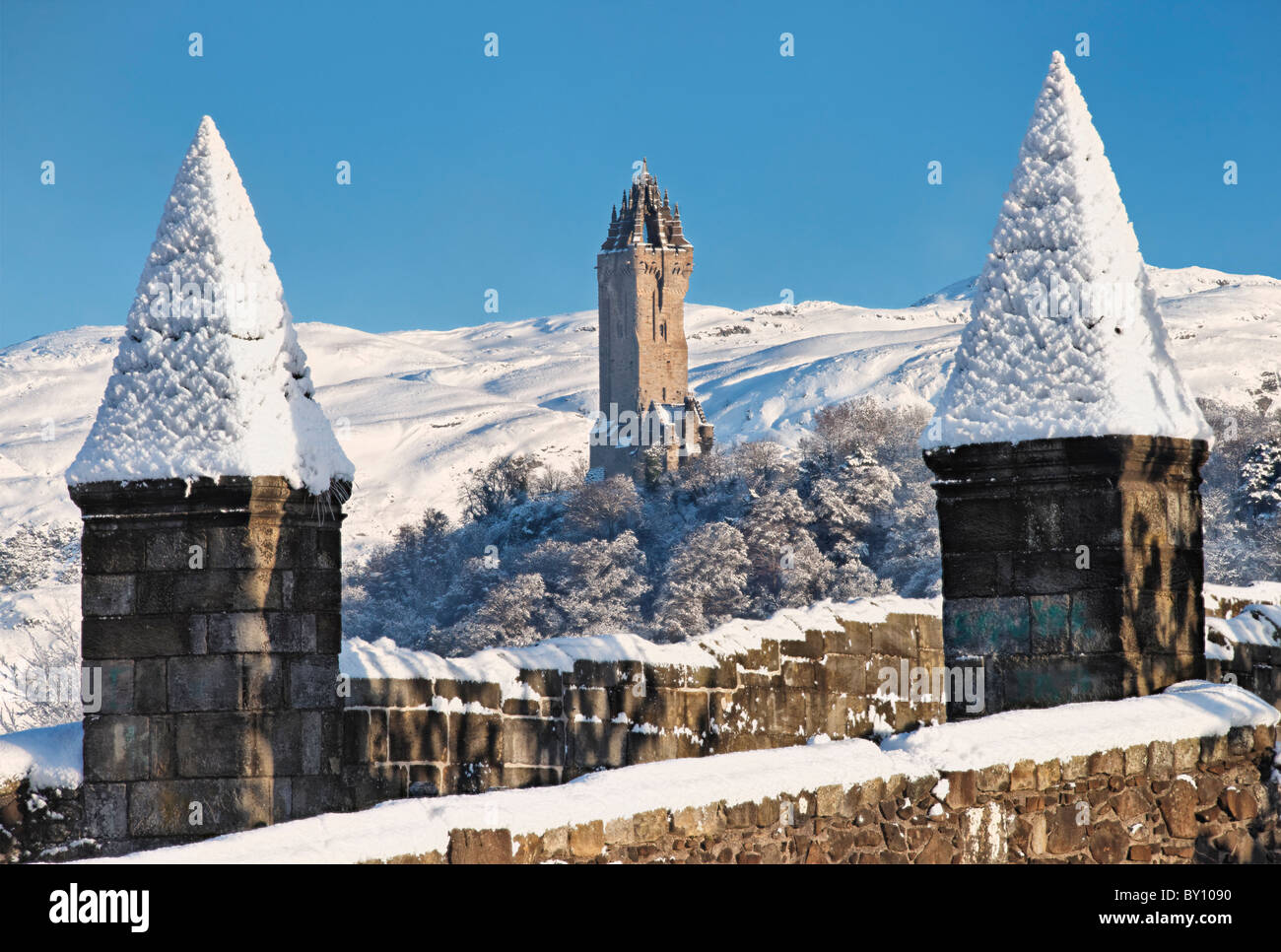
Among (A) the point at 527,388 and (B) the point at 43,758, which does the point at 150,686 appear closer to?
(B) the point at 43,758

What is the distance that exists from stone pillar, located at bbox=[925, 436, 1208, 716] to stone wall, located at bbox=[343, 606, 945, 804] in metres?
1.13

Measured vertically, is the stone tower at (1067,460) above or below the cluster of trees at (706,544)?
below

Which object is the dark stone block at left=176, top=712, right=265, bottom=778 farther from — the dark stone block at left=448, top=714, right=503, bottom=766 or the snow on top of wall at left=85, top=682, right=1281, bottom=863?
the snow on top of wall at left=85, top=682, right=1281, bottom=863

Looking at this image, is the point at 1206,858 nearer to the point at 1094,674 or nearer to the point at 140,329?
the point at 1094,674

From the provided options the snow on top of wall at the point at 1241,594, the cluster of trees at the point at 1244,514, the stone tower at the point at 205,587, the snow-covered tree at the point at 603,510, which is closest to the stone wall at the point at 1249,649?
the snow on top of wall at the point at 1241,594

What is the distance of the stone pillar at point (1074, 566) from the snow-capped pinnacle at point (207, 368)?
9.38ft

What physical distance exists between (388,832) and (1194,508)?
4.94m

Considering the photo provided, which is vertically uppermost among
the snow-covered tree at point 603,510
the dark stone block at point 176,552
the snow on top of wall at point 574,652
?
the snow-covered tree at point 603,510

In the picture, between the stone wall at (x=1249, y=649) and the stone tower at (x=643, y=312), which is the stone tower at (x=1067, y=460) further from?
the stone tower at (x=643, y=312)

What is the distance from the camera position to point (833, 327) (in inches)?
7761

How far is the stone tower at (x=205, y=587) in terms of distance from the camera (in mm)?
7668

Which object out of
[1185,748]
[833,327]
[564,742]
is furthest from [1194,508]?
[833,327]
